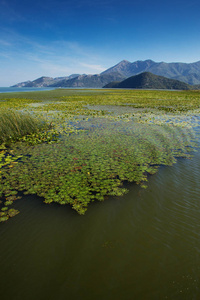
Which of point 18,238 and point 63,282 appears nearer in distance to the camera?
point 63,282

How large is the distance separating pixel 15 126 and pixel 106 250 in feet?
44.1

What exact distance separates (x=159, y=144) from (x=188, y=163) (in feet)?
10.4

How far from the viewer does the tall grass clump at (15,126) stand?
42.5 ft

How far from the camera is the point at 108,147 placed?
10883 mm

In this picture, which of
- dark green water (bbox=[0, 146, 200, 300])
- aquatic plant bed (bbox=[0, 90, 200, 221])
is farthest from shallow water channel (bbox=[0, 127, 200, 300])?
aquatic plant bed (bbox=[0, 90, 200, 221])

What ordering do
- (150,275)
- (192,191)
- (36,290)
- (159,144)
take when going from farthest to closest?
1. (159,144)
2. (192,191)
3. (150,275)
4. (36,290)

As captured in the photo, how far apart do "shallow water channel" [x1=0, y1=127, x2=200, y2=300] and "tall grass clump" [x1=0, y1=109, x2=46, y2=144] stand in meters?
8.79

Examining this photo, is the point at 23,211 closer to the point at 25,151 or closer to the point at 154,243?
the point at 154,243

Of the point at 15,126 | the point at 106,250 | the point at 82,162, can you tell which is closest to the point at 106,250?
the point at 106,250

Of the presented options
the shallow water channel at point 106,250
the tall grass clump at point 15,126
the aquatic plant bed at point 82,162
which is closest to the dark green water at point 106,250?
the shallow water channel at point 106,250

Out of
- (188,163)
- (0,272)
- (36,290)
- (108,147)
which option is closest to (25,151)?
(108,147)

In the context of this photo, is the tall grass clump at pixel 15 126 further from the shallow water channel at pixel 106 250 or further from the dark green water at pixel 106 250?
the dark green water at pixel 106 250

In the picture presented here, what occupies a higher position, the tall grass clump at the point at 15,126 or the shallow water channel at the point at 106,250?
the tall grass clump at the point at 15,126

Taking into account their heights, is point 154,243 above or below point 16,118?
below
